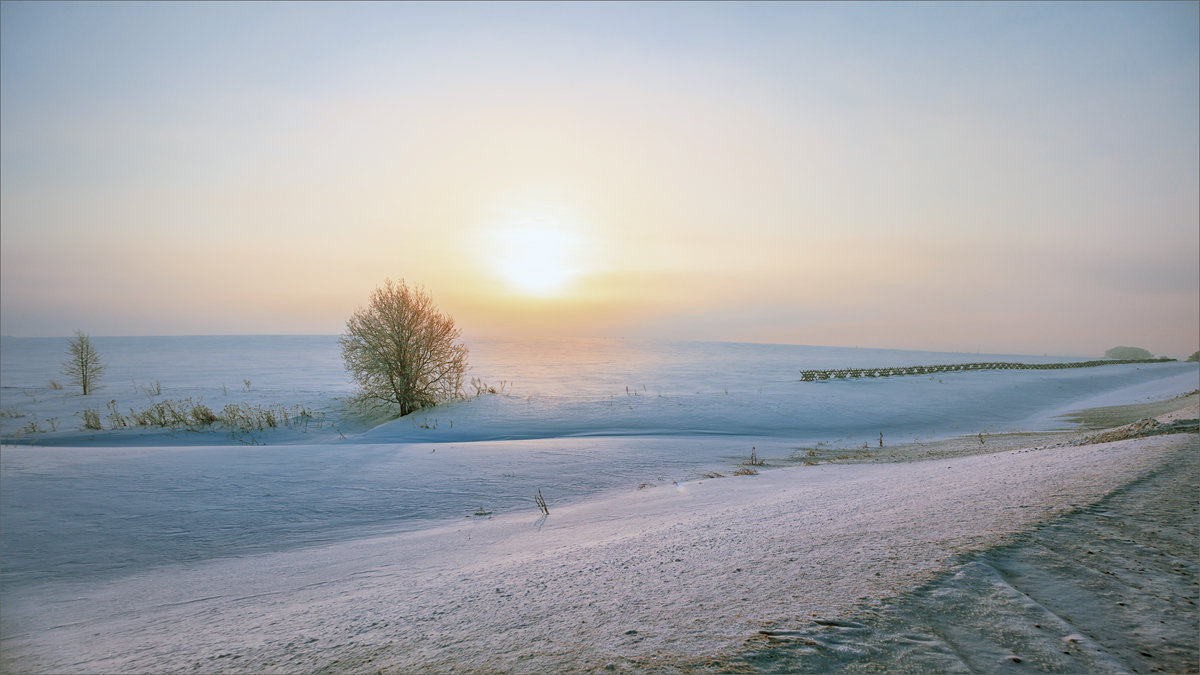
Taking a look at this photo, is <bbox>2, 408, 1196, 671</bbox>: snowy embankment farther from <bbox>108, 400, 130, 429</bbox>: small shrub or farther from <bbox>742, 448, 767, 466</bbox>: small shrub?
<bbox>108, 400, 130, 429</bbox>: small shrub

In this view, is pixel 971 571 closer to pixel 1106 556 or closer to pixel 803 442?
pixel 1106 556

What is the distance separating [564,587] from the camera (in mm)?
3193

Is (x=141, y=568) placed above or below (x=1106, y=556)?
below

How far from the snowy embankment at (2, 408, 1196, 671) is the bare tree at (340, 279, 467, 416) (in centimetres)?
1397

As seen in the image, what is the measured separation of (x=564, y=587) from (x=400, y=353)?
1777 cm

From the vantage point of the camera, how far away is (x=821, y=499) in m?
5.44

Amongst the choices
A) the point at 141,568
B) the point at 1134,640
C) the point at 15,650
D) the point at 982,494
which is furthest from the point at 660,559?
the point at 141,568

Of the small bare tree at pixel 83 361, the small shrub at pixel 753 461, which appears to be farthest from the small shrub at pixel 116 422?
the small shrub at pixel 753 461

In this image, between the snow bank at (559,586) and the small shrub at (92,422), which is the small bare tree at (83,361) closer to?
the small shrub at (92,422)

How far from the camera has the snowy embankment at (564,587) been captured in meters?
2.45

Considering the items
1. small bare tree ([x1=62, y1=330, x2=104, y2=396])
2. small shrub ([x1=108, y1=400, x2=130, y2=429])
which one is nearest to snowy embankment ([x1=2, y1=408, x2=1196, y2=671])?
small shrub ([x1=108, y1=400, x2=130, y2=429])

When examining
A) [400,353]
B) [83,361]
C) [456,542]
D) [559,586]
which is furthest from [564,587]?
[83,361]

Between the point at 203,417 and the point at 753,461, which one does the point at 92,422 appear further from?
the point at 753,461

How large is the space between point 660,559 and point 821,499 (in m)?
2.53
